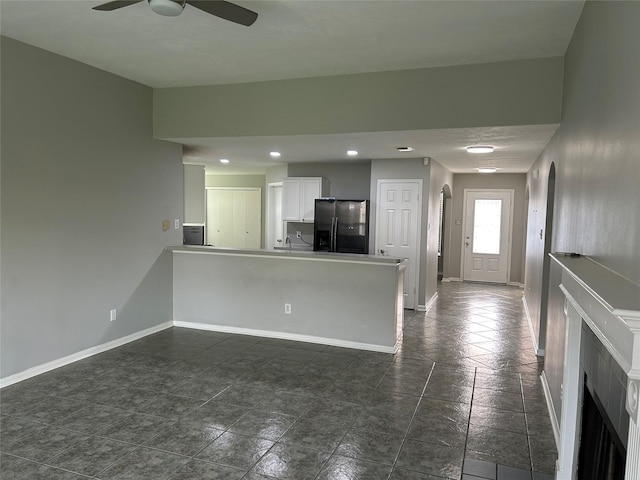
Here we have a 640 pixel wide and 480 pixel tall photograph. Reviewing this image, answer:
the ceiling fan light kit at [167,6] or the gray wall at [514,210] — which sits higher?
the ceiling fan light kit at [167,6]

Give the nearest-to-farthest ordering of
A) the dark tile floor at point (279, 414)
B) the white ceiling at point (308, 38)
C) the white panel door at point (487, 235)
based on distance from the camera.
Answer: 1. the dark tile floor at point (279, 414)
2. the white ceiling at point (308, 38)
3. the white panel door at point (487, 235)

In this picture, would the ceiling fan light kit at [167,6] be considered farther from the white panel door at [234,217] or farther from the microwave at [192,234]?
the white panel door at [234,217]

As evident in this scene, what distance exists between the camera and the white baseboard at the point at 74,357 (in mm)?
3755

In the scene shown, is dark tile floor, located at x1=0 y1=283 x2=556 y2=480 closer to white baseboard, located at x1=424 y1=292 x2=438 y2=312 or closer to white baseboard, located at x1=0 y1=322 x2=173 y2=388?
white baseboard, located at x1=0 y1=322 x2=173 y2=388

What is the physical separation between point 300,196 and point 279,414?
4.96 meters

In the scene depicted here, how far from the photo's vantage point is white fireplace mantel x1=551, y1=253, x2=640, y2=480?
1.07 meters

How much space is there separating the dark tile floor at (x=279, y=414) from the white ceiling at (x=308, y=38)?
2.36 m

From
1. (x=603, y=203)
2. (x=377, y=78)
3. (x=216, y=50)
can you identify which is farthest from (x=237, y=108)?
(x=603, y=203)

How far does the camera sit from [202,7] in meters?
2.45

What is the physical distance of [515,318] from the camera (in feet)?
21.3

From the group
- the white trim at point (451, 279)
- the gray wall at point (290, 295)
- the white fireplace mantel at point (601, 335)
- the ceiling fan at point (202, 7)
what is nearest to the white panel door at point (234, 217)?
the white trim at point (451, 279)

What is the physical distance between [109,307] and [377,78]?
12.0 ft

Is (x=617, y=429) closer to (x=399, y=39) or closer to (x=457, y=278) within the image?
(x=399, y=39)

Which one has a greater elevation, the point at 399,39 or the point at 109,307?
the point at 399,39
